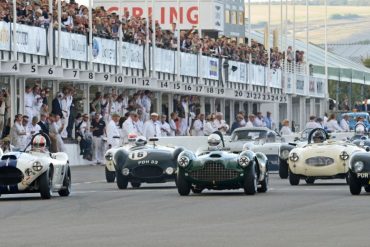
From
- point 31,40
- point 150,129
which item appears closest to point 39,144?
point 31,40

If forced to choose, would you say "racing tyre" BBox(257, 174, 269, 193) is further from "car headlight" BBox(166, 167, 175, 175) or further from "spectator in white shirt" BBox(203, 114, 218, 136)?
"spectator in white shirt" BBox(203, 114, 218, 136)

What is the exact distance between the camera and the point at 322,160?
96.3 ft

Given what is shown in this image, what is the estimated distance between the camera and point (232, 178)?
25406 mm

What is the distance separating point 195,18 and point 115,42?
1165 inches

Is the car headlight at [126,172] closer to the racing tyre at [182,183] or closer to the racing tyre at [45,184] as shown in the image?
the racing tyre at [182,183]

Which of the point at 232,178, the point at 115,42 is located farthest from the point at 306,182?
the point at 115,42

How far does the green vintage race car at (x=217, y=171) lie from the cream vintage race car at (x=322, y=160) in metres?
3.62

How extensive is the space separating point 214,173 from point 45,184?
2.92m

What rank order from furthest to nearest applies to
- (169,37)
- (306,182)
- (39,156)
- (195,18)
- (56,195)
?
(195,18) → (169,37) → (306,182) → (56,195) → (39,156)

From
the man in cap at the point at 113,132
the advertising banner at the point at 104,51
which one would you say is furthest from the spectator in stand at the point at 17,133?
the advertising banner at the point at 104,51

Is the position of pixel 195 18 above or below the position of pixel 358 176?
above

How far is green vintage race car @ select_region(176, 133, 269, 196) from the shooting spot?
83.4 feet

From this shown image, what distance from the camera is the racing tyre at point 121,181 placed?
29227mm

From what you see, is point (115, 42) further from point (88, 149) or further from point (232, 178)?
point (232, 178)
